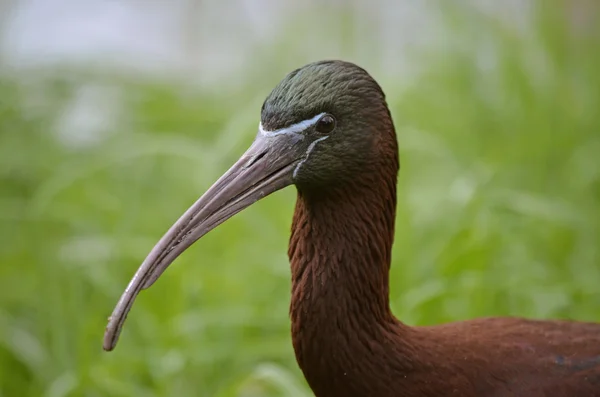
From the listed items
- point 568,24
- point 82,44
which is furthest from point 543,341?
point 82,44

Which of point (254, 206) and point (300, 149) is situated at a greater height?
point (254, 206)

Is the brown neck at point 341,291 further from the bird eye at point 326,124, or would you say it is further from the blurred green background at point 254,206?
the blurred green background at point 254,206

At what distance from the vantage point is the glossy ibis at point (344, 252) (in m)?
2.53

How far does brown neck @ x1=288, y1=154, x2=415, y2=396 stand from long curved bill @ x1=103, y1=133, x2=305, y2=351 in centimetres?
15

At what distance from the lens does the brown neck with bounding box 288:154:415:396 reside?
103 inches

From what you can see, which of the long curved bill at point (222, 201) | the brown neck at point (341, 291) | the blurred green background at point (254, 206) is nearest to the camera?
the long curved bill at point (222, 201)

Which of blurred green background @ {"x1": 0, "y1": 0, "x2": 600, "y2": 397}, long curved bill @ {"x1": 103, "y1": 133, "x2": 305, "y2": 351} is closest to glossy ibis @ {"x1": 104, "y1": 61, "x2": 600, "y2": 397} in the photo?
long curved bill @ {"x1": 103, "y1": 133, "x2": 305, "y2": 351}

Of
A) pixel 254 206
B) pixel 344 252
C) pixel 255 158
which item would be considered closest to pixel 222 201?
Answer: pixel 255 158

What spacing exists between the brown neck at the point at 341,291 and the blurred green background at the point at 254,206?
2.47ft

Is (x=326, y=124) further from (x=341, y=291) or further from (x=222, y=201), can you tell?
(x=341, y=291)

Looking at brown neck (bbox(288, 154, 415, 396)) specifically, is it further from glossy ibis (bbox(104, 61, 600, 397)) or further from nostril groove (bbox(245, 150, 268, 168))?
nostril groove (bbox(245, 150, 268, 168))

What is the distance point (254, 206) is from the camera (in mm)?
4762

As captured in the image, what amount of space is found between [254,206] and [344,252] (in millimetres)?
2178

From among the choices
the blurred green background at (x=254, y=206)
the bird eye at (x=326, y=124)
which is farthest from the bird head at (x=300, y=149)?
the blurred green background at (x=254, y=206)
